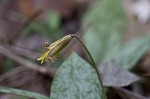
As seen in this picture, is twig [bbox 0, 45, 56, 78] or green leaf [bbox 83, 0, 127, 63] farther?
green leaf [bbox 83, 0, 127, 63]

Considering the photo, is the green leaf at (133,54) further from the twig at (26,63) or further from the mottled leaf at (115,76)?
the twig at (26,63)

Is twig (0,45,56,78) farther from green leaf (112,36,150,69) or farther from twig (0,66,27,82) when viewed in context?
green leaf (112,36,150,69)

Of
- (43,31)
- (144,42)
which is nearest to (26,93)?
(144,42)

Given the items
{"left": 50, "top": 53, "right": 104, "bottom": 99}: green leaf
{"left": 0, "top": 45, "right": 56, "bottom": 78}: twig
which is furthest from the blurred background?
{"left": 50, "top": 53, "right": 104, "bottom": 99}: green leaf

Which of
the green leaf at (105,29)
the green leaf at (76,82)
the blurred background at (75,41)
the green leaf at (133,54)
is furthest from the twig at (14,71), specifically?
the green leaf at (76,82)

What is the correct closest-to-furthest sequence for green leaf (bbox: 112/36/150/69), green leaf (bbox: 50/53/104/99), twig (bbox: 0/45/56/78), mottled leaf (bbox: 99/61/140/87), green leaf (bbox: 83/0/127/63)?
green leaf (bbox: 50/53/104/99) → mottled leaf (bbox: 99/61/140/87) → green leaf (bbox: 112/36/150/69) → twig (bbox: 0/45/56/78) → green leaf (bbox: 83/0/127/63)
